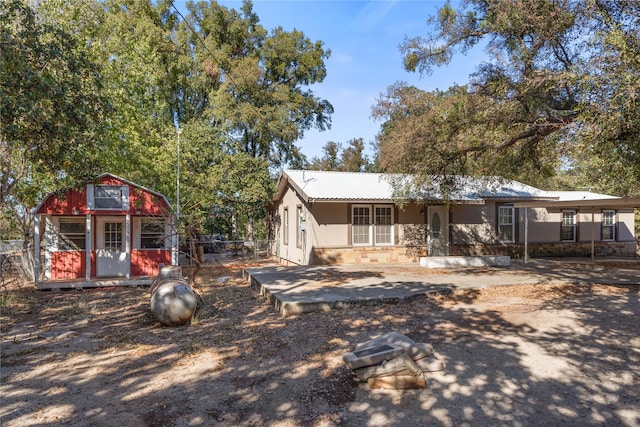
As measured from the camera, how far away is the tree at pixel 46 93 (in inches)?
222

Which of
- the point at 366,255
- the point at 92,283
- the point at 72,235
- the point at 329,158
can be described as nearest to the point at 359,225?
the point at 366,255

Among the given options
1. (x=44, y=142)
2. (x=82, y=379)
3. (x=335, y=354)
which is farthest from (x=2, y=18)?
(x=335, y=354)

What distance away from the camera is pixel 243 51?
90.7 feet

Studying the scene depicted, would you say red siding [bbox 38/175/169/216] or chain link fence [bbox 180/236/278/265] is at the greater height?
red siding [bbox 38/175/169/216]

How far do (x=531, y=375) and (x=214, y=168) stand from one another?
1795 cm

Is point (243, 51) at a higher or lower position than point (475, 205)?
higher

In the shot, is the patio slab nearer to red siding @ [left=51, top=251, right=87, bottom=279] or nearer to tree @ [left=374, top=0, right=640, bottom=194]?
tree @ [left=374, top=0, right=640, bottom=194]

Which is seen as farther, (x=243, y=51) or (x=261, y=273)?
(x=243, y=51)

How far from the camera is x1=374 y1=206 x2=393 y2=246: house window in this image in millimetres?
14930

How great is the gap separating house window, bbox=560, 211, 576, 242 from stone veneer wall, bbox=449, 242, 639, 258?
0.26 m

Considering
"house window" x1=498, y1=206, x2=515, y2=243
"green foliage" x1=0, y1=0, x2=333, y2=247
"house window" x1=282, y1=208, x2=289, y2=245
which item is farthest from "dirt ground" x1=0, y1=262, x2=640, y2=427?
"house window" x1=282, y1=208, x2=289, y2=245

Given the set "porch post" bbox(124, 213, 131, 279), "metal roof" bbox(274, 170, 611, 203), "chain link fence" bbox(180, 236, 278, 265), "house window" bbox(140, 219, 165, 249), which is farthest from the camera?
"chain link fence" bbox(180, 236, 278, 265)

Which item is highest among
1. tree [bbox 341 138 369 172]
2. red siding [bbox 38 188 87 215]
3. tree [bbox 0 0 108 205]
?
tree [bbox 341 138 369 172]

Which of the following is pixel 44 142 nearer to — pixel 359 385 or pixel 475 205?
pixel 359 385
